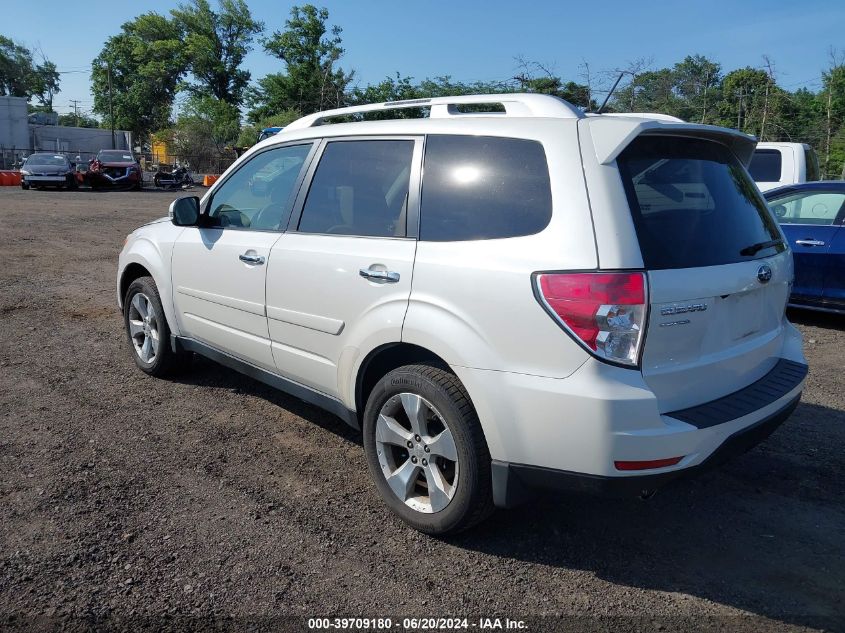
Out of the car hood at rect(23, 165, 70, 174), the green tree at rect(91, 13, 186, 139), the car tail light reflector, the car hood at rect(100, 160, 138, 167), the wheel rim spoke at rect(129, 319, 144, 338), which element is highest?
the green tree at rect(91, 13, 186, 139)

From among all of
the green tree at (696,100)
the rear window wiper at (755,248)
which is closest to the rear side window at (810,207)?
the rear window wiper at (755,248)

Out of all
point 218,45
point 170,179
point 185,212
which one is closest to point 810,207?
point 185,212

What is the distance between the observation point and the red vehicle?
2977cm

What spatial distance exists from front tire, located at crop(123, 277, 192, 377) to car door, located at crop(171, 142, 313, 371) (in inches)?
11.8

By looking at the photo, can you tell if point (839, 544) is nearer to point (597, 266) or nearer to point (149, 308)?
point (597, 266)

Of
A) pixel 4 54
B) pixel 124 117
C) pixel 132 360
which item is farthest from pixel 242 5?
pixel 132 360

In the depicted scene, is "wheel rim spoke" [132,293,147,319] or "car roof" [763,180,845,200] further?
"car roof" [763,180,845,200]

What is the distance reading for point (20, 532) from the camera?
321 centimetres

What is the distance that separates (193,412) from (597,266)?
123 inches

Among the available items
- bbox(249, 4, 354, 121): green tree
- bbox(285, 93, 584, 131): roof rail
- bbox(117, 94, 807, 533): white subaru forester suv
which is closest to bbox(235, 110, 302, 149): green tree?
bbox(249, 4, 354, 121): green tree

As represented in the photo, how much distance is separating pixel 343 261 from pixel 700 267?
1644mm

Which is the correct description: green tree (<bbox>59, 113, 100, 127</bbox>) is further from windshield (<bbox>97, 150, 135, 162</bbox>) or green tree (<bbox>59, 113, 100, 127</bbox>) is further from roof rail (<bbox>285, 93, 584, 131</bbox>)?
roof rail (<bbox>285, 93, 584, 131</bbox>)

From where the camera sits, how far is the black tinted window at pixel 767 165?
432 inches

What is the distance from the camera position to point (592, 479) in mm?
2695
